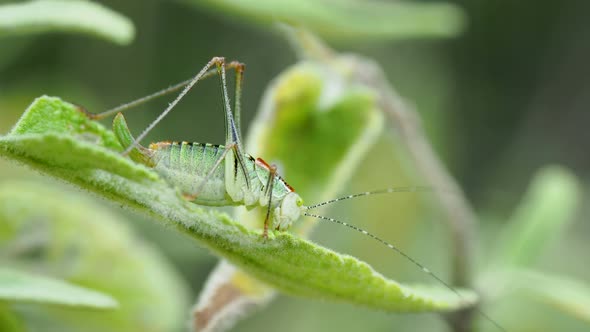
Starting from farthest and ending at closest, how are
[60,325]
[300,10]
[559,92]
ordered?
[559,92]
[300,10]
[60,325]

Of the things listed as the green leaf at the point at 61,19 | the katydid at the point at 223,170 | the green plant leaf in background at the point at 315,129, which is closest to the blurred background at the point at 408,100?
the green plant leaf in background at the point at 315,129

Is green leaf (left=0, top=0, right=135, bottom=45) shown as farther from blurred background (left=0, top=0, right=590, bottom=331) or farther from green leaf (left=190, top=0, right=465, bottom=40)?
blurred background (left=0, top=0, right=590, bottom=331)

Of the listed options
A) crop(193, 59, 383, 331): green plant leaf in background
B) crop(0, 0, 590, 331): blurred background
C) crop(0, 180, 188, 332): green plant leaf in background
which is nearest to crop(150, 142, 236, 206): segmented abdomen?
crop(193, 59, 383, 331): green plant leaf in background

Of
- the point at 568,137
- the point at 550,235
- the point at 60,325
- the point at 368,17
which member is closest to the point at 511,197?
the point at 568,137

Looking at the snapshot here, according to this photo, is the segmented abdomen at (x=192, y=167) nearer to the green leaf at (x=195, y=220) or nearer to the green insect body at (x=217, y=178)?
the green insect body at (x=217, y=178)

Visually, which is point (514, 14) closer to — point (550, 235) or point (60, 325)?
point (550, 235)
